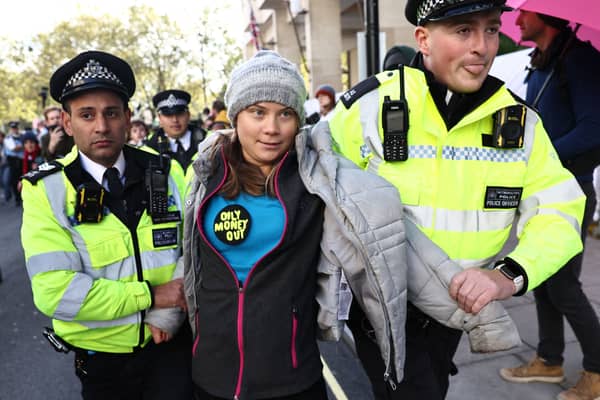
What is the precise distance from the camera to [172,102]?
6129 millimetres

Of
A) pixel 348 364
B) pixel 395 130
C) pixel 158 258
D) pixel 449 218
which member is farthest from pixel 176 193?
pixel 348 364

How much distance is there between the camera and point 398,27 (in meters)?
15.0

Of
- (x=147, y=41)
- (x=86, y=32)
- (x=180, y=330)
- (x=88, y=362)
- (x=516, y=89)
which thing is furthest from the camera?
(x=147, y=41)

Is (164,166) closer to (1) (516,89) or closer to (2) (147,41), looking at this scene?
(1) (516,89)

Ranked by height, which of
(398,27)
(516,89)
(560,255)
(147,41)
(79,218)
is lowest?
(560,255)

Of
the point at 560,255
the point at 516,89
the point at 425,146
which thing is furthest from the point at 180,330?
the point at 516,89

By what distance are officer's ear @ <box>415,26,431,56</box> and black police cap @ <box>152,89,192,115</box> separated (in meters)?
4.62

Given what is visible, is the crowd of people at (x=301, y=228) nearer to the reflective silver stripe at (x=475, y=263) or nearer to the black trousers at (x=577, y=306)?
the reflective silver stripe at (x=475, y=263)

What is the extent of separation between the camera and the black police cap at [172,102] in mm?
6102

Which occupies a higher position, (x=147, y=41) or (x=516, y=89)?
Result: (x=147, y=41)

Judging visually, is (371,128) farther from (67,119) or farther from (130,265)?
(67,119)

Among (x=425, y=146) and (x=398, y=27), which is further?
(x=398, y=27)

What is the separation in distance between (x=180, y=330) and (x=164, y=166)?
75 centimetres

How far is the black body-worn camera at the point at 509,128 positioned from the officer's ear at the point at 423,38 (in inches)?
15.0
